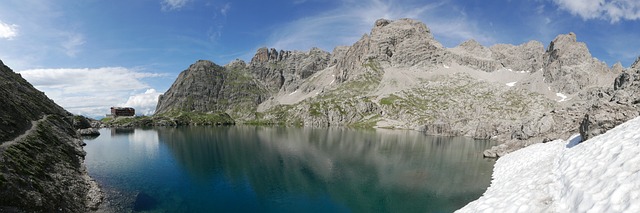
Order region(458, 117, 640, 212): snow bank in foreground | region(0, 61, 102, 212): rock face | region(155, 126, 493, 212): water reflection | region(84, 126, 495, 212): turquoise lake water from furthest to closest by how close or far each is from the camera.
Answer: region(155, 126, 493, 212): water reflection < region(84, 126, 495, 212): turquoise lake water < region(0, 61, 102, 212): rock face < region(458, 117, 640, 212): snow bank in foreground

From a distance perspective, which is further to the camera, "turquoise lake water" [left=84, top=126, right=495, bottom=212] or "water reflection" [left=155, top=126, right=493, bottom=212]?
"water reflection" [left=155, top=126, right=493, bottom=212]

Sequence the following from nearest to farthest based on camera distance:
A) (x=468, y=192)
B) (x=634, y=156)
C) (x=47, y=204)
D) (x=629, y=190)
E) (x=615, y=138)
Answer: (x=629, y=190)
(x=634, y=156)
(x=615, y=138)
(x=47, y=204)
(x=468, y=192)

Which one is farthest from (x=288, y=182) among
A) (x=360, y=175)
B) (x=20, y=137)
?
(x=20, y=137)

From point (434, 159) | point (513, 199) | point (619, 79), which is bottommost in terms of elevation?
point (434, 159)

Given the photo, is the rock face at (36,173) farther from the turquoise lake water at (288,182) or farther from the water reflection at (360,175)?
the water reflection at (360,175)

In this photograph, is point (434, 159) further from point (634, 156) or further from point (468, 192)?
point (634, 156)

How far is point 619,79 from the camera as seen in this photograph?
98.2 metres

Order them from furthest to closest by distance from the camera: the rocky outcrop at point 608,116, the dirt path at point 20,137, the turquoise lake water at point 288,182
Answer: the turquoise lake water at point 288,182, the dirt path at point 20,137, the rocky outcrop at point 608,116

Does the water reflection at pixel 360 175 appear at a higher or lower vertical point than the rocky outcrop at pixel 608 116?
lower

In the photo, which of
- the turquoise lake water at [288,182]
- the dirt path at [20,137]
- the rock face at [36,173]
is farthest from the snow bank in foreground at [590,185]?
the dirt path at [20,137]

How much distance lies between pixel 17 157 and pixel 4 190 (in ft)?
51.6

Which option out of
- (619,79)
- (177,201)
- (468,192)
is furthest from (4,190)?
(619,79)

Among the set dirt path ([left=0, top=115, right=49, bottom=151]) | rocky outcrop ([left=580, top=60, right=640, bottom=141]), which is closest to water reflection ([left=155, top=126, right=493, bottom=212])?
rocky outcrop ([left=580, top=60, right=640, bottom=141])

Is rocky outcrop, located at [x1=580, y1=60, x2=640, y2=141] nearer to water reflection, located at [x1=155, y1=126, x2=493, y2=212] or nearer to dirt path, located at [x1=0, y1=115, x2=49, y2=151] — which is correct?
water reflection, located at [x1=155, y1=126, x2=493, y2=212]
